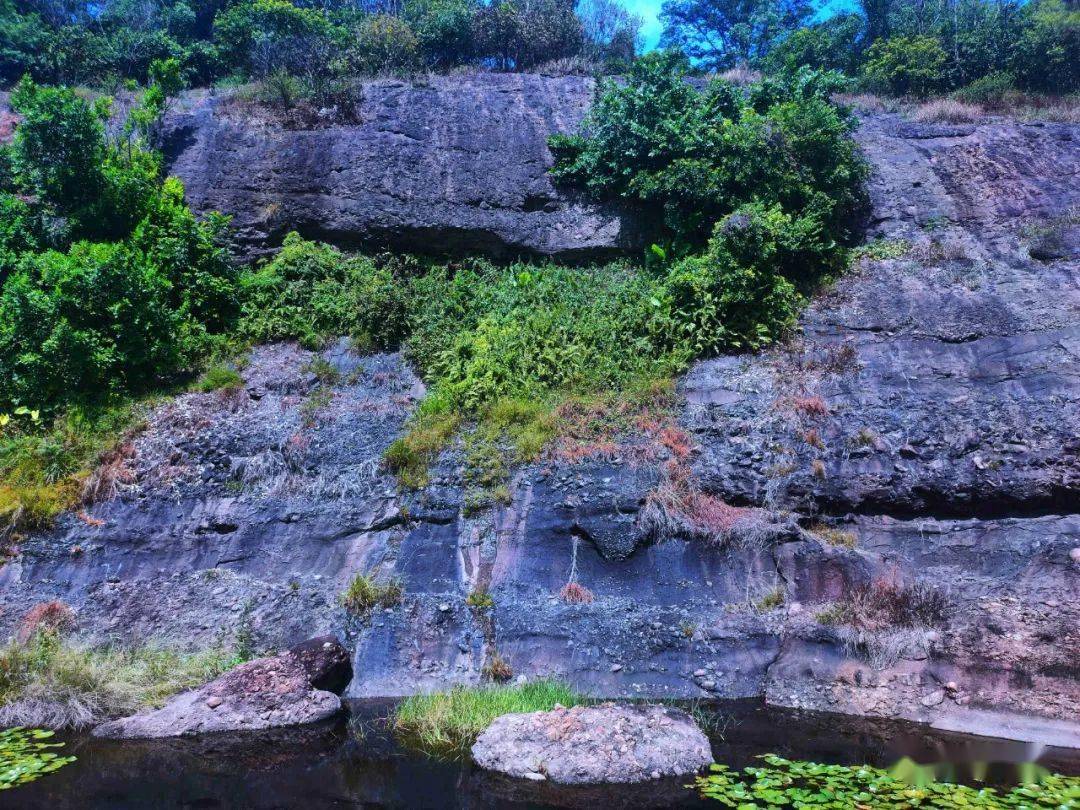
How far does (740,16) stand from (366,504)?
2651 cm

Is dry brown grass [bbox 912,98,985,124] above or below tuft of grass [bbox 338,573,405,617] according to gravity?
above

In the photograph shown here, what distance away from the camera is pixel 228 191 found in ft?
56.2

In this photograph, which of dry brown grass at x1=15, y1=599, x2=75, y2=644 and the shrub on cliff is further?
the shrub on cliff

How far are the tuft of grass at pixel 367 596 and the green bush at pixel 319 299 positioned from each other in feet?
19.9

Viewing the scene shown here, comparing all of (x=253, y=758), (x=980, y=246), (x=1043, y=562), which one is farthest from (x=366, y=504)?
(x=980, y=246)

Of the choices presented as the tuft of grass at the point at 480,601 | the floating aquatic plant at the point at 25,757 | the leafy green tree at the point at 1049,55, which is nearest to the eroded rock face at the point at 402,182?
the tuft of grass at the point at 480,601

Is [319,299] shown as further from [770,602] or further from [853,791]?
[853,791]

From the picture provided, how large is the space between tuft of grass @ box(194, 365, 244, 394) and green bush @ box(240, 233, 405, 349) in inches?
59.1

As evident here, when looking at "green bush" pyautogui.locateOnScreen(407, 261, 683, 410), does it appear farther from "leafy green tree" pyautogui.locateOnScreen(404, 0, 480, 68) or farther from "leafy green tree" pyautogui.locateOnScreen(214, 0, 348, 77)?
"leafy green tree" pyautogui.locateOnScreen(214, 0, 348, 77)

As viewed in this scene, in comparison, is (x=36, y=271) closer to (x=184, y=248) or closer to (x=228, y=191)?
(x=184, y=248)

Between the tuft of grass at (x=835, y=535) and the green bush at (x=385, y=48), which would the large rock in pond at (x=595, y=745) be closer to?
the tuft of grass at (x=835, y=535)

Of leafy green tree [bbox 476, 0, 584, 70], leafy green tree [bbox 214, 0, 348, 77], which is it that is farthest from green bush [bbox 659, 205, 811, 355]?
leafy green tree [bbox 214, 0, 348, 77]

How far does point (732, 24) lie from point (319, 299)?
22440 millimetres

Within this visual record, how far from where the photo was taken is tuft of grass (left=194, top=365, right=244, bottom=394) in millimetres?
13789
